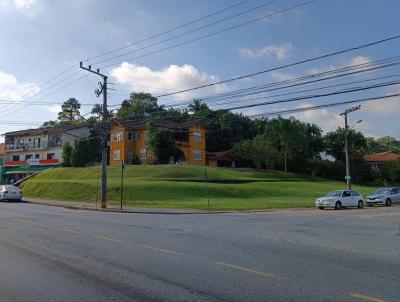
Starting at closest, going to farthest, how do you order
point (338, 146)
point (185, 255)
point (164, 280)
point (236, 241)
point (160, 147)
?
point (164, 280), point (185, 255), point (236, 241), point (160, 147), point (338, 146)

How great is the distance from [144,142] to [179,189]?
29064 mm

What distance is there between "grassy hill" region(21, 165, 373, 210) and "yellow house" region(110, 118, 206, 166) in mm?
9033

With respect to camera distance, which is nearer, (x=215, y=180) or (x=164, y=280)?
(x=164, y=280)

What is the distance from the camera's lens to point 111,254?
10.9m

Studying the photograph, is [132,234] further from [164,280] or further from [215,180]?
[215,180]

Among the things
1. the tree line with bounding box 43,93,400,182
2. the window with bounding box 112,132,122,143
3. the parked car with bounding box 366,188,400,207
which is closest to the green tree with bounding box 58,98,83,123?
the tree line with bounding box 43,93,400,182

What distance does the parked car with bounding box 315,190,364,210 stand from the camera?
116ft

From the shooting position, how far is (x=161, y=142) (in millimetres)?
69250

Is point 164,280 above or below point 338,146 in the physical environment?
below

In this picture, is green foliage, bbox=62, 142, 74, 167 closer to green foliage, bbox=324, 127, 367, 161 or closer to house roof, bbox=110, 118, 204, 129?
house roof, bbox=110, 118, 204, 129

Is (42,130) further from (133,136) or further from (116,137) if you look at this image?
(133,136)

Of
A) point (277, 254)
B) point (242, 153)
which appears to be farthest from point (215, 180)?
point (277, 254)

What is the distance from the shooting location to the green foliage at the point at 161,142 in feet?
225

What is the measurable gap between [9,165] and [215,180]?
149 ft
